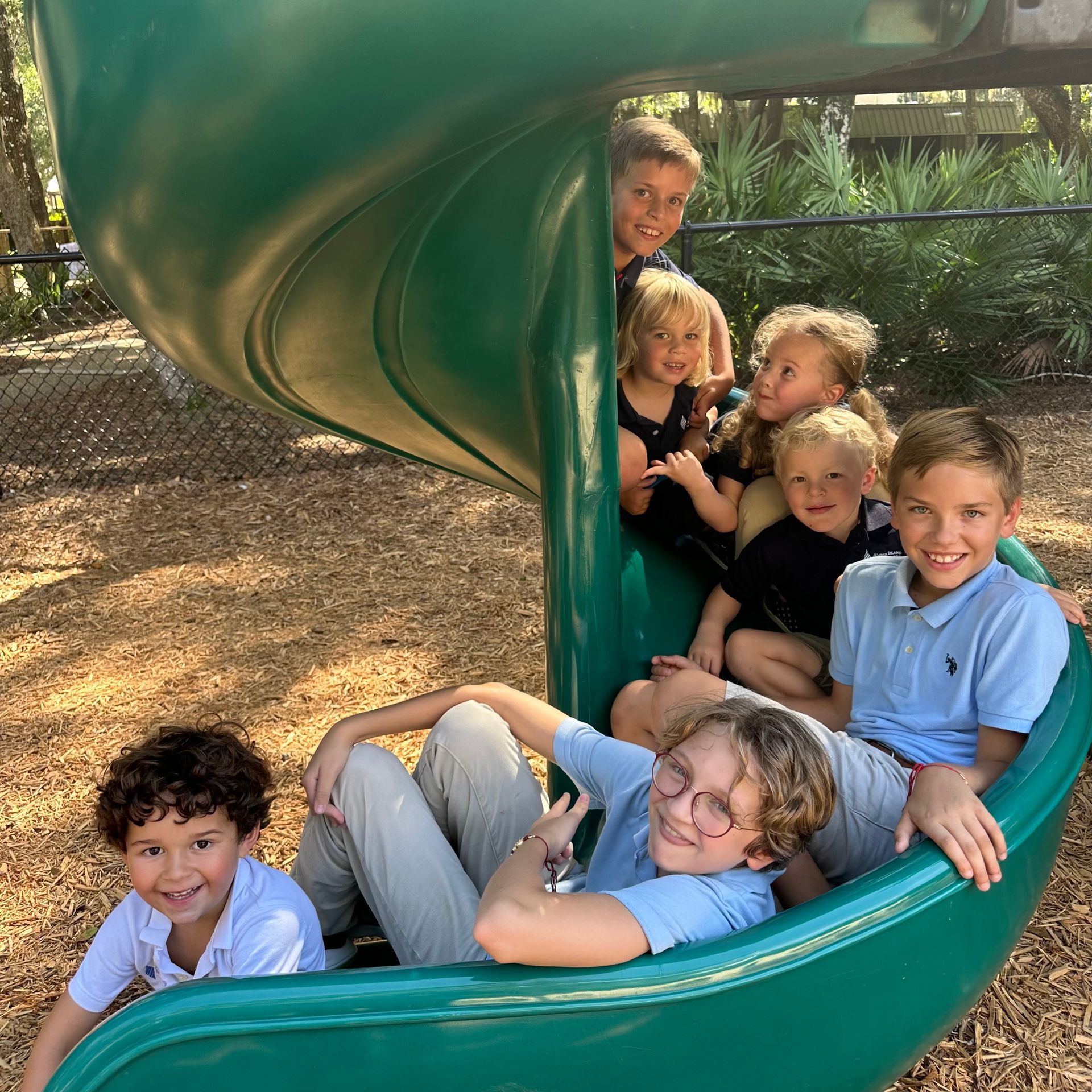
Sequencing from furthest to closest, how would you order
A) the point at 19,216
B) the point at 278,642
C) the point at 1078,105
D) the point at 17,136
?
the point at 1078,105, the point at 17,136, the point at 19,216, the point at 278,642

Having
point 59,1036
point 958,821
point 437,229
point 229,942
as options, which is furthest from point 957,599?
point 59,1036

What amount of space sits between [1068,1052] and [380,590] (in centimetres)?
303

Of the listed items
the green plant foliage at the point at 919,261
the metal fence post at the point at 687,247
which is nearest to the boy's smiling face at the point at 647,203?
the metal fence post at the point at 687,247

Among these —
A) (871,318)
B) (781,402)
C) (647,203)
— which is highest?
(647,203)

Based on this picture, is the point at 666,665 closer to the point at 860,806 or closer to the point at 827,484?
the point at 827,484

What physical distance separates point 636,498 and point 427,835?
3.21ft

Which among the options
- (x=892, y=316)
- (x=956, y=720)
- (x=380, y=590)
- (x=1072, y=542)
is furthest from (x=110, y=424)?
(x=956, y=720)

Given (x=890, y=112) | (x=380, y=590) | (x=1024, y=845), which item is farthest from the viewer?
(x=890, y=112)

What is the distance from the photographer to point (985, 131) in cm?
1866

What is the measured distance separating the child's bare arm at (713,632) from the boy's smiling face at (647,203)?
735 mm

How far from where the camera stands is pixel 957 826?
5.14 ft

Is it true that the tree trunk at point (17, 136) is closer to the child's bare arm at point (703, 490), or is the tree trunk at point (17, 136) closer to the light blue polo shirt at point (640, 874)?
the child's bare arm at point (703, 490)

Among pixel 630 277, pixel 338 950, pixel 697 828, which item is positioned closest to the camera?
pixel 697 828

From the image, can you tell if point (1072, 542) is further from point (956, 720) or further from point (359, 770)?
point (359, 770)
